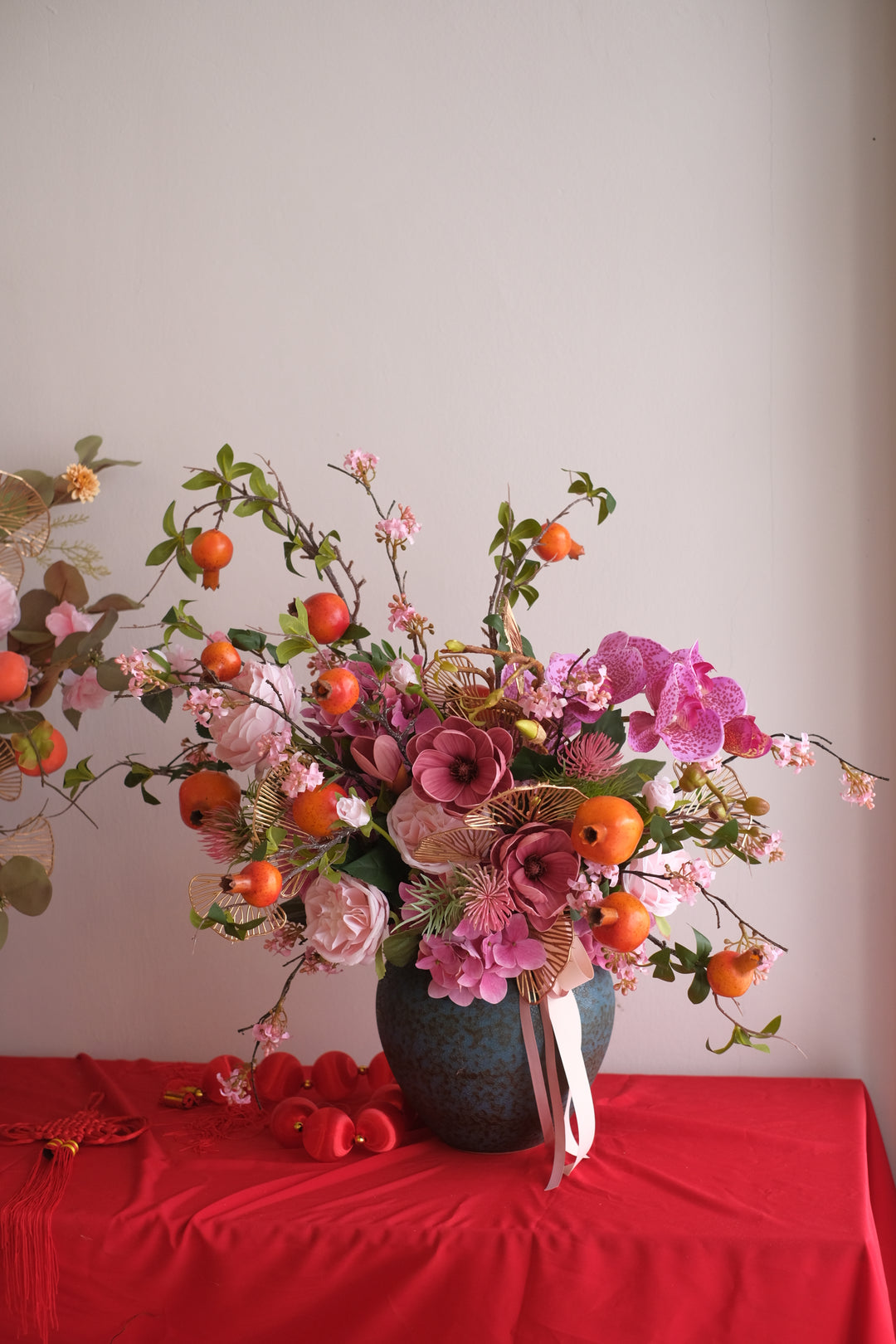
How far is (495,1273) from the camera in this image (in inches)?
31.2

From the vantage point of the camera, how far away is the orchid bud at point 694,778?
0.83m

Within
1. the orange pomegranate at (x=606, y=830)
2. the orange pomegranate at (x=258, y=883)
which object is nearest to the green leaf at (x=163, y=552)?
the orange pomegranate at (x=258, y=883)

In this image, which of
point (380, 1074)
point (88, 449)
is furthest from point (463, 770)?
point (88, 449)

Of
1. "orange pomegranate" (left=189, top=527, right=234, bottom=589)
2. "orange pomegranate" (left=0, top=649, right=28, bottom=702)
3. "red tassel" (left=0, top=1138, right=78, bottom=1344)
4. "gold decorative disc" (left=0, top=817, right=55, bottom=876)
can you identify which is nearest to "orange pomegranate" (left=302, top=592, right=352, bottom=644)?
"orange pomegranate" (left=189, top=527, right=234, bottom=589)

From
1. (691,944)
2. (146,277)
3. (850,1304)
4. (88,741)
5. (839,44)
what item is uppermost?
(839,44)

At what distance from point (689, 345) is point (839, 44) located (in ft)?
1.28

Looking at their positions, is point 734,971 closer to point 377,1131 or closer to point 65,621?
point 377,1131

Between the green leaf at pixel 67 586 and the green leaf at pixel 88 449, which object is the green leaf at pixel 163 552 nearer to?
the green leaf at pixel 67 586

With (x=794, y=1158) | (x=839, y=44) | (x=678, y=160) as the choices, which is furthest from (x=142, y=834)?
(x=839, y=44)

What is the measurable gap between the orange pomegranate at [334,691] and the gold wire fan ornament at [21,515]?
1.66 feet

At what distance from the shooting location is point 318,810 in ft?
2.68

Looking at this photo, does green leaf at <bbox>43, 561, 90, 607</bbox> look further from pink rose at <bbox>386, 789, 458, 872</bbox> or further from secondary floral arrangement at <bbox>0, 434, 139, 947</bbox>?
pink rose at <bbox>386, 789, 458, 872</bbox>

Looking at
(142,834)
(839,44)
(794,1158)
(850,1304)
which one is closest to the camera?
(850,1304)

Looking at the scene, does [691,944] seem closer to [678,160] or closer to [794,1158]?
[794,1158]
